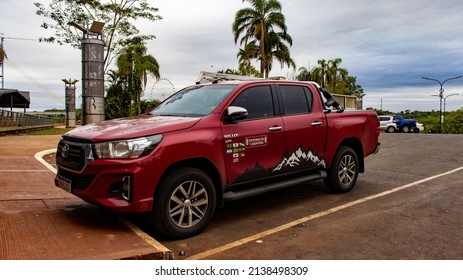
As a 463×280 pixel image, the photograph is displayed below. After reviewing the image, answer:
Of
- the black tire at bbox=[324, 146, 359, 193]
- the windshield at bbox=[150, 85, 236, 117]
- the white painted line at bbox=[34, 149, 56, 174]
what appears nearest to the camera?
the windshield at bbox=[150, 85, 236, 117]

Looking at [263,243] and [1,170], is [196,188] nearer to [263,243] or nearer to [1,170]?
[263,243]

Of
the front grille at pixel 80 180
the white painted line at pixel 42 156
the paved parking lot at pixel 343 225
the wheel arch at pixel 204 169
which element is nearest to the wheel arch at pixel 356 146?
the paved parking lot at pixel 343 225

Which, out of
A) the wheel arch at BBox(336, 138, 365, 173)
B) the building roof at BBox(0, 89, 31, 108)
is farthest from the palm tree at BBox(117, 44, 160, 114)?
the wheel arch at BBox(336, 138, 365, 173)

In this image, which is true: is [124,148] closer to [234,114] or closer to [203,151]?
[203,151]

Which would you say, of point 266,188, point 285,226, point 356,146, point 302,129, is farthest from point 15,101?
point 285,226

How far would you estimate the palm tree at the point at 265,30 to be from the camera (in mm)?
31938

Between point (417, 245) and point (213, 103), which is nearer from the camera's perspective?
point (417, 245)

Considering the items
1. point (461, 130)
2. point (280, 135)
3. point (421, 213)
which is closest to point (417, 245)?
point (421, 213)

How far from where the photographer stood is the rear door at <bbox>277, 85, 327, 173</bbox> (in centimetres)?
566

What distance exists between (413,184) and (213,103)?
4.52 meters

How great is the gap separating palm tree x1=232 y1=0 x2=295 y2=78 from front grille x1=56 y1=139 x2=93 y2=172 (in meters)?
28.4

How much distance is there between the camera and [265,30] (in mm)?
32281

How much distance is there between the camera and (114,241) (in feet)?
13.4

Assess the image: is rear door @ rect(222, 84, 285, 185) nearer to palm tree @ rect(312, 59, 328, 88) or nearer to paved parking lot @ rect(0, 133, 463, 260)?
paved parking lot @ rect(0, 133, 463, 260)
